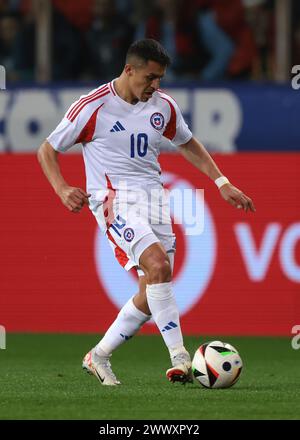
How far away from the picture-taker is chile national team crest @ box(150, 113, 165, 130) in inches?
314

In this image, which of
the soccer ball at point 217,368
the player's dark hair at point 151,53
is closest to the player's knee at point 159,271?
the soccer ball at point 217,368

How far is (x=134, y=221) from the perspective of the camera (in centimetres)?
777

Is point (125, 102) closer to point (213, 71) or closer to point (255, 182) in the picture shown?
point (255, 182)

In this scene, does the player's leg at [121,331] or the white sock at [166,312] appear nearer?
the white sock at [166,312]

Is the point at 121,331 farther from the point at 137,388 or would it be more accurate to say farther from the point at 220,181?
the point at 220,181

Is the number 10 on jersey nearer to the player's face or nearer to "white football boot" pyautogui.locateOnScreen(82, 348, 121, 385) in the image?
the player's face

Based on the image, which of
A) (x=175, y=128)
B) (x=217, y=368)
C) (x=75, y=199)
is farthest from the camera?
(x=175, y=128)

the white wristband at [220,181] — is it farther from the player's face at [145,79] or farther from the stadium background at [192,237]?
the stadium background at [192,237]

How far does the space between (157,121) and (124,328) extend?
131 cm

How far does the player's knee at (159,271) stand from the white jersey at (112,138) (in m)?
0.56

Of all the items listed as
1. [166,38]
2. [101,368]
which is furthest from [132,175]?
[166,38]

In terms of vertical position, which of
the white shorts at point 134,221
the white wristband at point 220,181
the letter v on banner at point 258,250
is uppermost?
the white wristband at point 220,181

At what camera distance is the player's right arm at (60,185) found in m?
7.33

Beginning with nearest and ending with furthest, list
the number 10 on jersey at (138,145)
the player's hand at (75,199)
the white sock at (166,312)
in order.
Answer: the player's hand at (75,199), the white sock at (166,312), the number 10 on jersey at (138,145)
